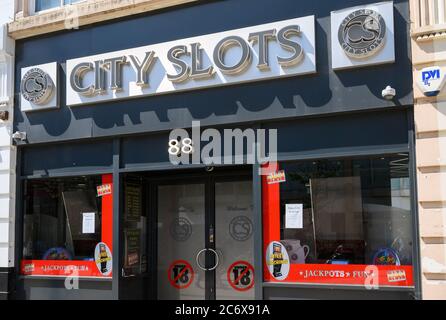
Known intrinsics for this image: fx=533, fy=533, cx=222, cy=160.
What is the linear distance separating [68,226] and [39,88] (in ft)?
7.03

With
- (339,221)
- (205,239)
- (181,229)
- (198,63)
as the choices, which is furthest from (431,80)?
(181,229)

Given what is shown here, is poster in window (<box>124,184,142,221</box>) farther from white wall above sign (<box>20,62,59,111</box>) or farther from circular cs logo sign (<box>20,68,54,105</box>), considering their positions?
circular cs logo sign (<box>20,68,54,105</box>)

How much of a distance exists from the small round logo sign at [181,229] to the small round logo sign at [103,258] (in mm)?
1018

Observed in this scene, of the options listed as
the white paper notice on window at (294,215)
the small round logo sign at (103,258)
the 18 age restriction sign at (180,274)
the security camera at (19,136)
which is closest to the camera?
the white paper notice on window at (294,215)

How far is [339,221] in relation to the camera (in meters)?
6.57

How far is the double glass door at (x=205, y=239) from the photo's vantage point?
24.7 ft

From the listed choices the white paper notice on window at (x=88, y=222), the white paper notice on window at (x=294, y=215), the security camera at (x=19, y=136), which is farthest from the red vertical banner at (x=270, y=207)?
the security camera at (x=19, y=136)

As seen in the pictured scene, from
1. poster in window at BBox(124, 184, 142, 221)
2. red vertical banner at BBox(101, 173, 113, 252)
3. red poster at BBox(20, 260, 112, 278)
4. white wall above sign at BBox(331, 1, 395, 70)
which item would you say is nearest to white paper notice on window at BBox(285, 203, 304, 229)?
white wall above sign at BBox(331, 1, 395, 70)

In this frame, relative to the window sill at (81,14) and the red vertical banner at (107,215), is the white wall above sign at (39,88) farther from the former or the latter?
the red vertical banner at (107,215)

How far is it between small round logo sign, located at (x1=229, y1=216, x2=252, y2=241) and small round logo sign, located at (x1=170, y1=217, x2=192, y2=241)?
0.69m

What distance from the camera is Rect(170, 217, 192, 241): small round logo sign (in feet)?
26.0

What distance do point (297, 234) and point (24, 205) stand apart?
4.36 m
